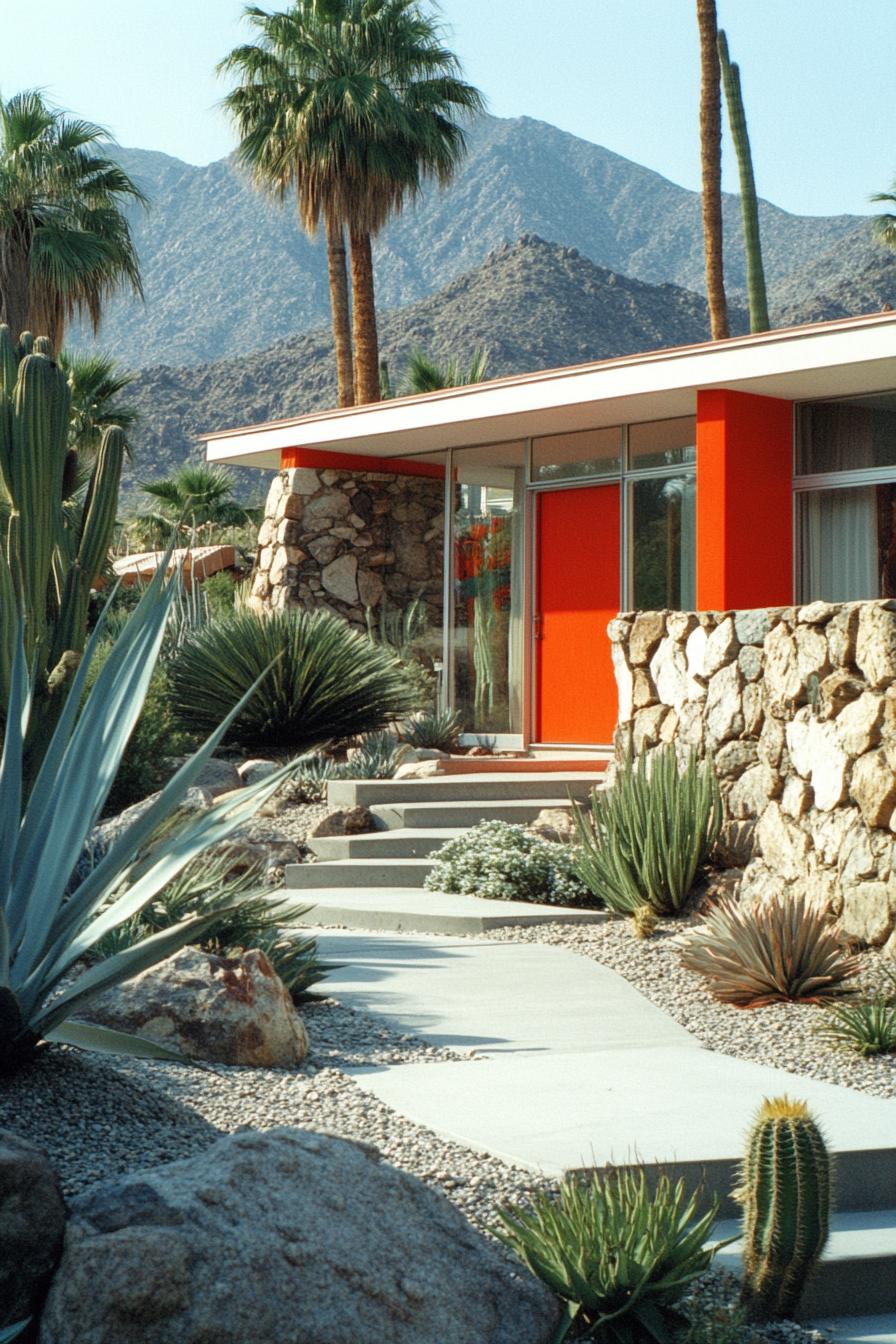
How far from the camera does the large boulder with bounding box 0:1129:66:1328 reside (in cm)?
330

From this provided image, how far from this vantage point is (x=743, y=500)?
1285 cm

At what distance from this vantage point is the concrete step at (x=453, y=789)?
12.4 m

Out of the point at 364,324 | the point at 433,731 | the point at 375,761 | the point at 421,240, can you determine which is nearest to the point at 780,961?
the point at 375,761

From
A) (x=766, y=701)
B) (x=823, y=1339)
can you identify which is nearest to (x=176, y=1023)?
(x=823, y=1339)

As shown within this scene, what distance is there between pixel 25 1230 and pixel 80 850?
1.13 m

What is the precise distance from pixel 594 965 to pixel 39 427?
4161mm

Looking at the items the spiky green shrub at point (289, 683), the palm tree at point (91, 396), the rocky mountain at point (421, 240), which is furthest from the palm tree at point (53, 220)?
the rocky mountain at point (421, 240)

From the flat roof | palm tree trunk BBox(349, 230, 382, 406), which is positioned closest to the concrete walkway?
the flat roof

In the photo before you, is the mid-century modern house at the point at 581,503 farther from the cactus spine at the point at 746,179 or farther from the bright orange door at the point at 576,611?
the cactus spine at the point at 746,179

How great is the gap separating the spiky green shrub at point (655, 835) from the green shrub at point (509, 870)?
0.31 m

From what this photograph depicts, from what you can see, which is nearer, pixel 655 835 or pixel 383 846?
pixel 655 835

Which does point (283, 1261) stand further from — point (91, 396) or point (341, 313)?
point (341, 313)

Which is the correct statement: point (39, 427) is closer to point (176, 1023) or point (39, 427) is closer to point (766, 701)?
point (176, 1023)

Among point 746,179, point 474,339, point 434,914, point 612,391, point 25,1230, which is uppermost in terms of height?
point 474,339
